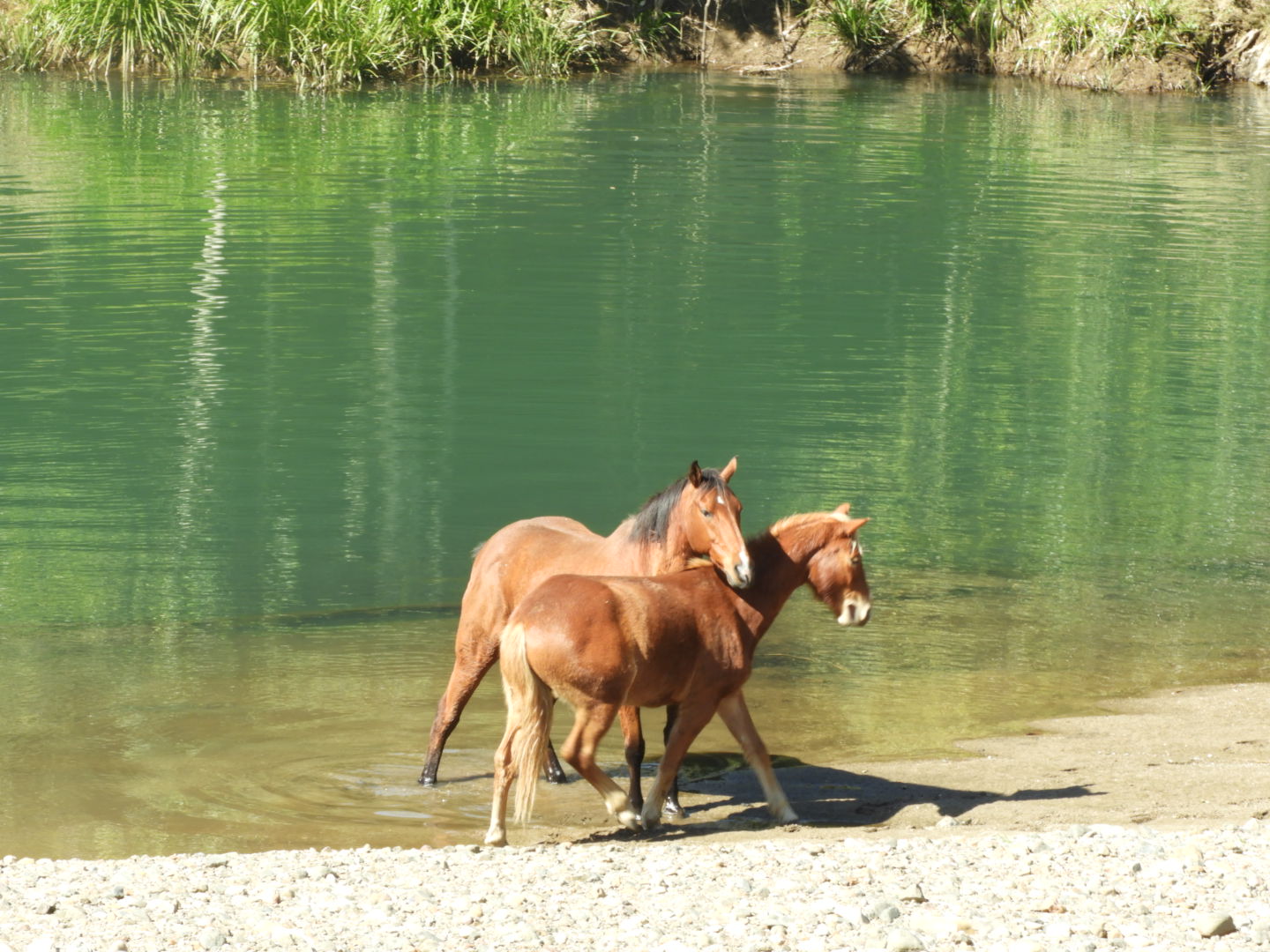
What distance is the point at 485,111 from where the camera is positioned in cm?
3183

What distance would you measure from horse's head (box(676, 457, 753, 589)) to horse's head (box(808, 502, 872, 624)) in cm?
37

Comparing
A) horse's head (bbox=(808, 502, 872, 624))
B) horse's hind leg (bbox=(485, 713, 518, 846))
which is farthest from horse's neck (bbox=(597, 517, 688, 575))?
horse's hind leg (bbox=(485, 713, 518, 846))

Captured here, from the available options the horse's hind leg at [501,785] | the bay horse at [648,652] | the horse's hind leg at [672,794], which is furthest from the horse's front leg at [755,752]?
the horse's hind leg at [501,785]

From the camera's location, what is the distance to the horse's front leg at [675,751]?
23.1 feet

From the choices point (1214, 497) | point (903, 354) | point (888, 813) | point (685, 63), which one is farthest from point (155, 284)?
point (685, 63)

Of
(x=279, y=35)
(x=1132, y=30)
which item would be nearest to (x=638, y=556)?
(x=279, y=35)

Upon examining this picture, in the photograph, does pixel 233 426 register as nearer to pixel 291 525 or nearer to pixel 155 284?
Answer: pixel 291 525

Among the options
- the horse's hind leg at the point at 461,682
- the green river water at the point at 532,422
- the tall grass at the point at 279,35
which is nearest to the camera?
the horse's hind leg at the point at 461,682

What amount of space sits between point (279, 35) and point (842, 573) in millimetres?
29376

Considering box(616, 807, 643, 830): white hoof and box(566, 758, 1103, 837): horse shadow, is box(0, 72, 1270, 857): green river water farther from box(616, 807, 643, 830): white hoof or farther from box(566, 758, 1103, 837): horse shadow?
box(616, 807, 643, 830): white hoof

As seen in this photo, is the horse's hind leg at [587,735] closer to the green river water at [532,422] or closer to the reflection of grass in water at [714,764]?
the green river water at [532,422]

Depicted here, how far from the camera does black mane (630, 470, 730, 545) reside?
292 inches

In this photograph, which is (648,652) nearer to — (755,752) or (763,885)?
(755,752)

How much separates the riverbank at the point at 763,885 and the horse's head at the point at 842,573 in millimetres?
863
